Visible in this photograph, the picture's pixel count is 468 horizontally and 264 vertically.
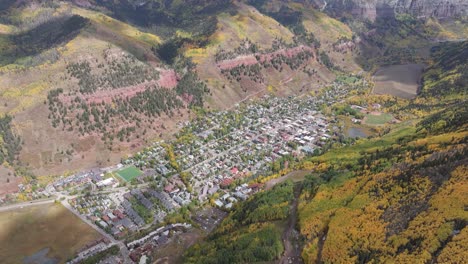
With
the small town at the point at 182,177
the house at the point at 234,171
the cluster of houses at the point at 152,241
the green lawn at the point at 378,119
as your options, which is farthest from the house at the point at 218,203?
the green lawn at the point at 378,119

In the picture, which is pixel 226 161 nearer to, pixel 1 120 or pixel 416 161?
pixel 416 161

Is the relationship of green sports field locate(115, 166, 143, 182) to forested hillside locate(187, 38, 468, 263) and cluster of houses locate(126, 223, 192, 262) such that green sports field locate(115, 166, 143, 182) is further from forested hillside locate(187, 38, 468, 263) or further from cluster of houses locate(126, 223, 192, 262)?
forested hillside locate(187, 38, 468, 263)

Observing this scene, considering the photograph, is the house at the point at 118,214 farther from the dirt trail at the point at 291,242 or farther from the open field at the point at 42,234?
the dirt trail at the point at 291,242

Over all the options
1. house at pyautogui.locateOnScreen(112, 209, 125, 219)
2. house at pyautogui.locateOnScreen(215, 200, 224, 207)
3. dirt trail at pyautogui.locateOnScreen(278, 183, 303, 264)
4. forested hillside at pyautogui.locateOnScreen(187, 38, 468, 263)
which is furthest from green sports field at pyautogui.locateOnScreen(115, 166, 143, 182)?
dirt trail at pyautogui.locateOnScreen(278, 183, 303, 264)

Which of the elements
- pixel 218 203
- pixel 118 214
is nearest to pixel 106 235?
pixel 118 214

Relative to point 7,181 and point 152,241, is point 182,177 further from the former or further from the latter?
point 7,181
